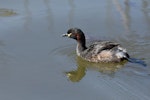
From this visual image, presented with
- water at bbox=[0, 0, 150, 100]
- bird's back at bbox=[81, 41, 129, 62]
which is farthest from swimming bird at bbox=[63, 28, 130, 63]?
water at bbox=[0, 0, 150, 100]

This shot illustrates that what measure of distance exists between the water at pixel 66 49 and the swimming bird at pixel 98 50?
130 millimetres

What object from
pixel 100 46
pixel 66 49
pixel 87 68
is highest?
pixel 100 46

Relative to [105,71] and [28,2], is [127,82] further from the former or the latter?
[28,2]

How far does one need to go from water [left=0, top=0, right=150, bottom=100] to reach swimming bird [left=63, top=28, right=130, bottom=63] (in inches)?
5.1

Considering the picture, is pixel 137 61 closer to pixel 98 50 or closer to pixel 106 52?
pixel 106 52

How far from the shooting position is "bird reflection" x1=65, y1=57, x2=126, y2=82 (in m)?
8.56

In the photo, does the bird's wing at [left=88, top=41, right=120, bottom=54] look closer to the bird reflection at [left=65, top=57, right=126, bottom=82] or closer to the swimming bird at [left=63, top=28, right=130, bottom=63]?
the swimming bird at [left=63, top=28, right=130, bottom=63]

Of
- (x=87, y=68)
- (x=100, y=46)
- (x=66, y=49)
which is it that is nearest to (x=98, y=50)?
(x=100, y=46)

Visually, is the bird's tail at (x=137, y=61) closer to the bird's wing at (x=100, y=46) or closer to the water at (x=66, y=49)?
the water at (x=66, y=49)

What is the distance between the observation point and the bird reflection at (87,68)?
28.1 ft

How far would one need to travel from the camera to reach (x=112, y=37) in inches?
394

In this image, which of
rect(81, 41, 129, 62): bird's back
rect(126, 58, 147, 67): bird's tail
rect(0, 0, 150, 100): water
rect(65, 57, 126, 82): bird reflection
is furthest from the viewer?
rect(81, 41, 129, 62): bird's back

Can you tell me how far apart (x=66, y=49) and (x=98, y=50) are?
0.72m

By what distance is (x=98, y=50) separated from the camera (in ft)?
29.9
